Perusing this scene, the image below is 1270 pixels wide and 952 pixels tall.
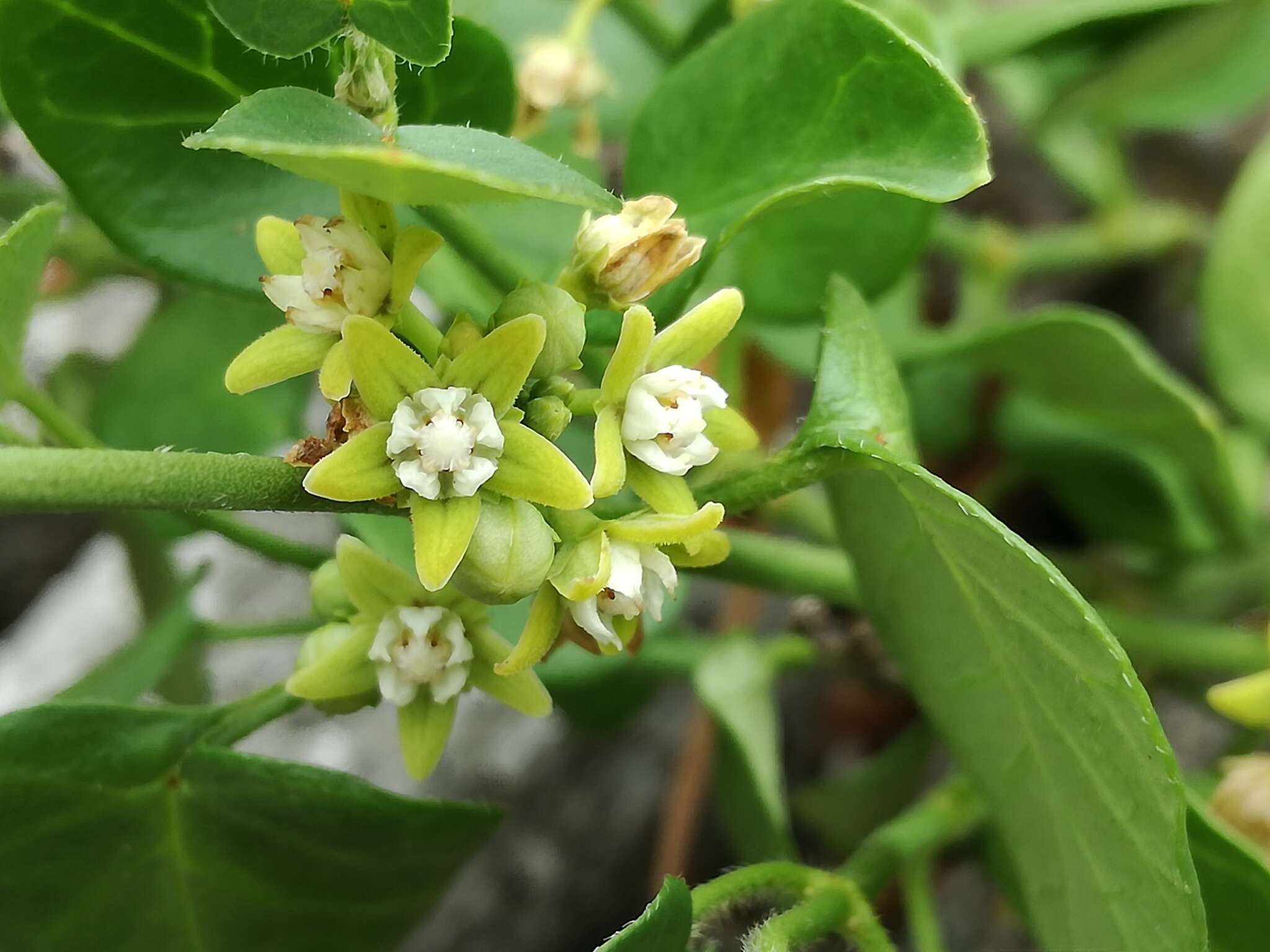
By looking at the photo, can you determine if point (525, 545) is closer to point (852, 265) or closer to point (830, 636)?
point (852, 265)

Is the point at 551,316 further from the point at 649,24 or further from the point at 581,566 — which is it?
the point at 649,24

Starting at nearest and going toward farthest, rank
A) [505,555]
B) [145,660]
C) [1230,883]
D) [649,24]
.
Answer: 1. [505,555]
2. [1230,883]
3. [145,660]
4. [649,24]

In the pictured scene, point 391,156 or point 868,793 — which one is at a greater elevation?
point 391,156

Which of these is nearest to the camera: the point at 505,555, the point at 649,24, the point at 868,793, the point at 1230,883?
the point at 505,555

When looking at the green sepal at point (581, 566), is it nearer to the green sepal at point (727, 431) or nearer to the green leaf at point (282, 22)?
the green sepal at point (727, 431)

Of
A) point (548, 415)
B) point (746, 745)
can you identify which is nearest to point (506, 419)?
point (548, 415)

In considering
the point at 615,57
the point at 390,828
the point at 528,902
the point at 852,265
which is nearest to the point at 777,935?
the point at 390,828

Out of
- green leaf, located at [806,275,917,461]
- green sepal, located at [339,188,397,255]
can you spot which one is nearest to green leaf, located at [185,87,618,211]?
green sepal, located at [339,188,397,255]
